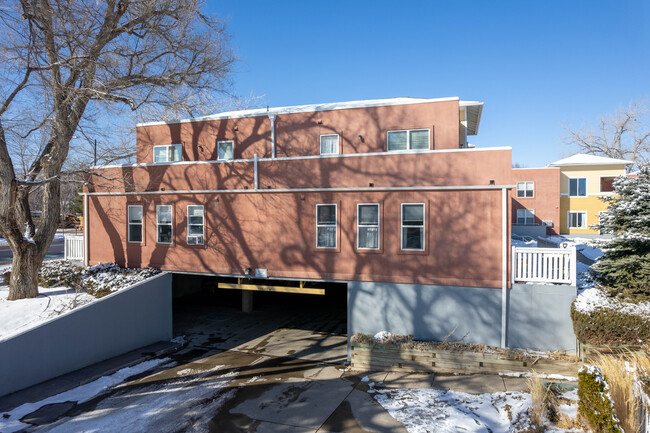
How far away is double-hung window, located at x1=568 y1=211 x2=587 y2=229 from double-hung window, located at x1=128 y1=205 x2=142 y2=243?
3195 centimetres

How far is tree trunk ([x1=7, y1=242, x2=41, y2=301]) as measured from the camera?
41.2 feet

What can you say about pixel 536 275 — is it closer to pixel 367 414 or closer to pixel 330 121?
pixel 367 414

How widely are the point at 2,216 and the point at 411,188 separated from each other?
42.4 ft

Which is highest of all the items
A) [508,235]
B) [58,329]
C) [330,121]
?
[330,121]

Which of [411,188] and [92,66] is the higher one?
[92,66]

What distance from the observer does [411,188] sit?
1090 centimetres

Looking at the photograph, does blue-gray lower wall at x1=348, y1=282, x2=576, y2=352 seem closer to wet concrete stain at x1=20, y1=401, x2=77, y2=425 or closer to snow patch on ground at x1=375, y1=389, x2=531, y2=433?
snow patch on ground at x1=375, y1=389, x2=531, y2=433

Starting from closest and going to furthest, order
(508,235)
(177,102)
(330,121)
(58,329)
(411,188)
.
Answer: (58,329), (508,235), (411,188), (330,121), (177,102)

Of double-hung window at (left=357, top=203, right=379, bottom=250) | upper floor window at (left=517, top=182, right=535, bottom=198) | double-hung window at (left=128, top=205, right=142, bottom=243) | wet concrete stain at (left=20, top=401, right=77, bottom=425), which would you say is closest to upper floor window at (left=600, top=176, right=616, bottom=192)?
upper floor window at (left=517, top=182, right=535, bottom=198)

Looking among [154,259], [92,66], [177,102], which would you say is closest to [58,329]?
[154,259]

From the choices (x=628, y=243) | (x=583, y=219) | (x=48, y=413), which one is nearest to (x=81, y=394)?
(x=48, y=413)

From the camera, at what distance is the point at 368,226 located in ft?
37.3

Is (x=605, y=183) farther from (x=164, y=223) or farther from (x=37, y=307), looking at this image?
(x=37, y=307)

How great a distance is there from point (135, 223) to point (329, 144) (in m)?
7.91
